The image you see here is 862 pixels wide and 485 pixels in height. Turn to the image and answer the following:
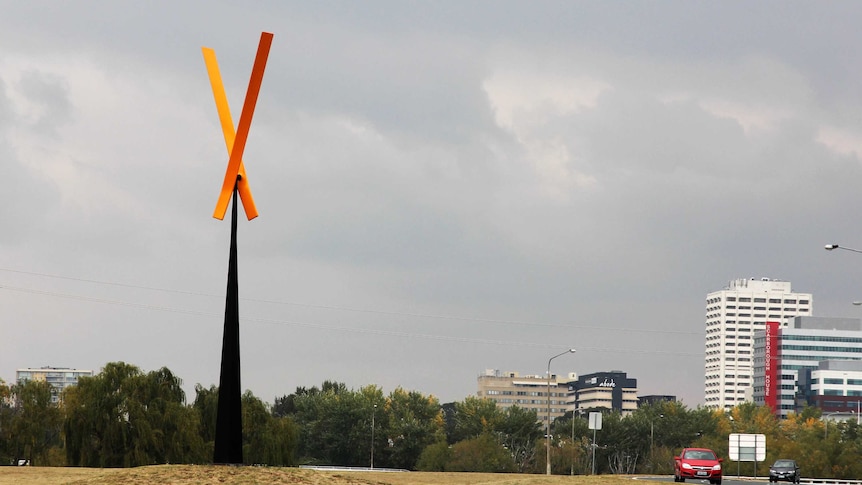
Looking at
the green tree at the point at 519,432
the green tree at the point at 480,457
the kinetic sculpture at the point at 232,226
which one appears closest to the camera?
the kinetic sculpture at the point at 232,226

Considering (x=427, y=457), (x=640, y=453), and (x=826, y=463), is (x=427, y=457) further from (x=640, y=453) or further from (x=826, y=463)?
(x=826, y=463)

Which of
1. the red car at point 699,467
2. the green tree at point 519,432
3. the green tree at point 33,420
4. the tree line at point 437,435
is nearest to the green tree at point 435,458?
the tree line at point 437,435

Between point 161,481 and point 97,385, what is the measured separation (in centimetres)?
5511

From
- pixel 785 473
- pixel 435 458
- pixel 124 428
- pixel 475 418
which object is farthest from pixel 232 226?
pixel 475 418

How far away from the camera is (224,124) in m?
40.3

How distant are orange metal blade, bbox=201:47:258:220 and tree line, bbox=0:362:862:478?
5117 cm

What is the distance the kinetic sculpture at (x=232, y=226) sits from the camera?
36.4 metres

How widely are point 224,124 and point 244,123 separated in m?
2.18

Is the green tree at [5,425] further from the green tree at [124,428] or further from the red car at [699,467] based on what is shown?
the red car at [699,467]

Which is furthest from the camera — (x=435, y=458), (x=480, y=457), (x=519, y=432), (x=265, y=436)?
(x=519, y=432)

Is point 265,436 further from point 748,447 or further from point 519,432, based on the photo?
point 519,432

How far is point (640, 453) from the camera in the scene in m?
170

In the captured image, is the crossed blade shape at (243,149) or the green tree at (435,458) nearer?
the crossed blade shape at (243,149)

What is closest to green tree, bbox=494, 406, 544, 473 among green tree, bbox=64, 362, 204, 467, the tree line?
the tree line
